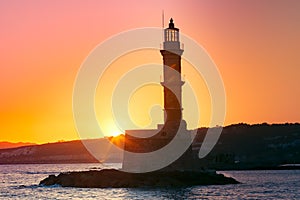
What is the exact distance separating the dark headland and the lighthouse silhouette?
0.82 metres

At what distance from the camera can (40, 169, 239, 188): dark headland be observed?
166 ft

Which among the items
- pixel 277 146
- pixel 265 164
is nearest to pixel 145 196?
pixel 265 164

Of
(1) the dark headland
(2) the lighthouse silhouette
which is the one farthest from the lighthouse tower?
(1) the dark headland

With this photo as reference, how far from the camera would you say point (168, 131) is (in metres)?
51.5

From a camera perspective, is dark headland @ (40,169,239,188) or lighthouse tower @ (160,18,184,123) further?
lighthouse tower @ (160,18,184,123)

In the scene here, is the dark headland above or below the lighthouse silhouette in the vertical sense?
below

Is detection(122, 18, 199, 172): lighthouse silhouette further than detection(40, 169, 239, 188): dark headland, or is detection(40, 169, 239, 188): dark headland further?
detection(122, 18, 199, 172): lighthouse silhouette

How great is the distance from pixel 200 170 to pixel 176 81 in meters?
8.08

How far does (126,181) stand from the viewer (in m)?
51.8

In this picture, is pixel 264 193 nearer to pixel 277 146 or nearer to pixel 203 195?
pixel 203 195

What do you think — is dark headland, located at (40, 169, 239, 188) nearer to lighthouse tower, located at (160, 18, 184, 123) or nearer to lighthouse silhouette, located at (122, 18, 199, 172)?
lighthouse silhouette, located at (122, 18, 199, 172)

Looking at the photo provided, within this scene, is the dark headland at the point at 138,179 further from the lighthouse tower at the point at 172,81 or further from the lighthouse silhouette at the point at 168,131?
the lighthouse tower at the point at 172,81

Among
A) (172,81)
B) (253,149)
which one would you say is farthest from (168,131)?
(253,149)

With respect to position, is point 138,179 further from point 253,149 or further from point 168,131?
point 253,149
